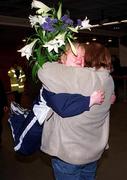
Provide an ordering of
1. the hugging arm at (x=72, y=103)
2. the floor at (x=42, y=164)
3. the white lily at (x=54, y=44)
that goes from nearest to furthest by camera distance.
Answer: the hugging arm at (x=72, y=103) < the white lily at (x=54, y=44) < the floor at (x=42, y=164)

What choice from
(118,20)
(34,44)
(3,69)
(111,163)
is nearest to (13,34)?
(3,69)

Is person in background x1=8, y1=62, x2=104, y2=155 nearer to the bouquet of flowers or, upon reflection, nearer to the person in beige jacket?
the person in beige jacket

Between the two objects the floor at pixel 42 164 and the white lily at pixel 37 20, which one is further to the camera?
the floor at pixel 42 164

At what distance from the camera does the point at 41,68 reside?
7.38 ft

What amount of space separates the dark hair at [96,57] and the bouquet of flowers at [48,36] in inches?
4.5

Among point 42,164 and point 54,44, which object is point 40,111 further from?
point 42,164

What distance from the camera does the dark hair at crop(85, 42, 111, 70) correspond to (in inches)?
91.4

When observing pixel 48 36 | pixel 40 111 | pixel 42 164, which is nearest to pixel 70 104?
pixel 40 111

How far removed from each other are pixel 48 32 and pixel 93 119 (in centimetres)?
63

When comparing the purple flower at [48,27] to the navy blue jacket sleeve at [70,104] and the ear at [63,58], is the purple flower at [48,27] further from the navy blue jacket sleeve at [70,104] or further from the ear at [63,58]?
the navy blue jacket sleeve at [70,104]

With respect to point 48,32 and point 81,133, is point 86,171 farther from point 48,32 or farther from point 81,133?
point 48,32

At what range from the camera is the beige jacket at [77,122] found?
2.17 m

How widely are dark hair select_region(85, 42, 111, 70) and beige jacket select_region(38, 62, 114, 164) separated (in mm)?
63

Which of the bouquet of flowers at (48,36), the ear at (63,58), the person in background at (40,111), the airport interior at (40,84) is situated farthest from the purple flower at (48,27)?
the airport interior at (40,84)
